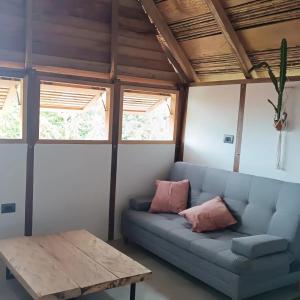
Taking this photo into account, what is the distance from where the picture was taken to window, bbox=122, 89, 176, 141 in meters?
4.64

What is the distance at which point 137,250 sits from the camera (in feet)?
13.6

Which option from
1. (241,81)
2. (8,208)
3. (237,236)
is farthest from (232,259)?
(8,208)

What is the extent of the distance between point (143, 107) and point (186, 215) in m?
1.62

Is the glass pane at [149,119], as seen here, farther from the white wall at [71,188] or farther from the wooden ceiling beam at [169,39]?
the white wall at [71,188]

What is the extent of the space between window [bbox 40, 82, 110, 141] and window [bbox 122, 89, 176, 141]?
0.30 m

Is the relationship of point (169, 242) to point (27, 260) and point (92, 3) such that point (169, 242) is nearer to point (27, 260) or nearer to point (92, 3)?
point (27, 260)

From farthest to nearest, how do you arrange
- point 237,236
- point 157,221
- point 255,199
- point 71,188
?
point 71,188
point 157,221
point 255,199
point 237,236

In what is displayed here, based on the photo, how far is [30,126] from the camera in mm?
3801

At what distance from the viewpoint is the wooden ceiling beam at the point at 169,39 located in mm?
4215

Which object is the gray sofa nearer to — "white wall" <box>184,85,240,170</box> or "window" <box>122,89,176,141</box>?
"white wall" <box>184,85,240,170</box>

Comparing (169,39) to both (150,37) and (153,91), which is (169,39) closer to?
(150,37)

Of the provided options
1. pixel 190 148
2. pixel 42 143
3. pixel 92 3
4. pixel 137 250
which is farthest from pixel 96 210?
pixel 92 3

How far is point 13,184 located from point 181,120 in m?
2.16

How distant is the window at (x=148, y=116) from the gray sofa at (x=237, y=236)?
2.71ft
